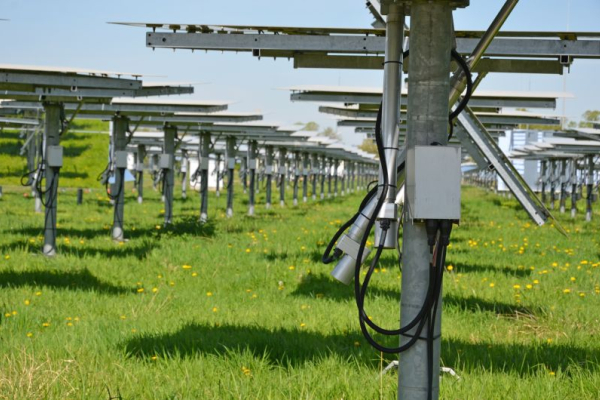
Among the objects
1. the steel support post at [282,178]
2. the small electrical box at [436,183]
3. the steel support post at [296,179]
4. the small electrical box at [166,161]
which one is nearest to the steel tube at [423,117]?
the small electrical box at [436,183]

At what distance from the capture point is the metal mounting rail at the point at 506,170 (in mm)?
4332

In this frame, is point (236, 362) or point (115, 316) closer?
point (236, 362)

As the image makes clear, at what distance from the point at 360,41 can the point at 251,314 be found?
221cm

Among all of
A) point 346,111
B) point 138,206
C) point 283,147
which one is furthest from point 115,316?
point 283,147

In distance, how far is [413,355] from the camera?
3.04 meters

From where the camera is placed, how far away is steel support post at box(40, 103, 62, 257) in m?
→ 9.95

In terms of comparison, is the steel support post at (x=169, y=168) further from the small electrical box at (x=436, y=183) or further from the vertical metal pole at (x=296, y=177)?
the small electrical box at (x=436, y=183)

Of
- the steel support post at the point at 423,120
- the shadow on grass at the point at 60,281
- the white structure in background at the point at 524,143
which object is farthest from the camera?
the white structure in background at the point at 524,143

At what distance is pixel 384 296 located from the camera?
712cm

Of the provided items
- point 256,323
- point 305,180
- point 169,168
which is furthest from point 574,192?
point 256,323

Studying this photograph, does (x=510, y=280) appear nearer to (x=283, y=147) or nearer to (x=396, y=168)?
(x=396, y=168)

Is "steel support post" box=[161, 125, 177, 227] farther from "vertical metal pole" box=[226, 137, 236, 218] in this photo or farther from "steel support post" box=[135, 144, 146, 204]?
"steel support post" box=[135, 144, 146, 204]

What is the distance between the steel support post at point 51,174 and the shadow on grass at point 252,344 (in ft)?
16.1

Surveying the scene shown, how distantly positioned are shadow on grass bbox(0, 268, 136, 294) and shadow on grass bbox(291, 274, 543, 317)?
63.2 inches
